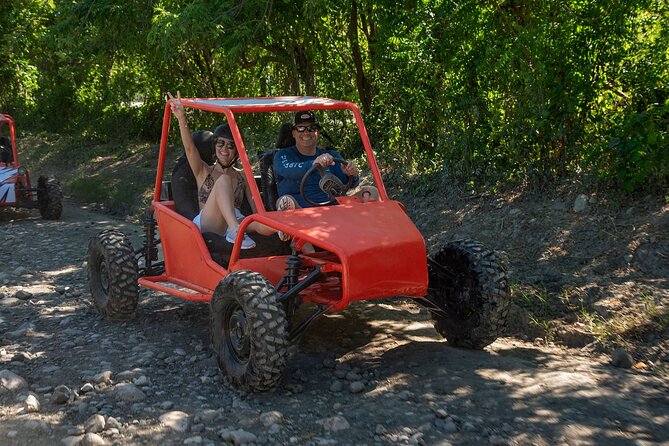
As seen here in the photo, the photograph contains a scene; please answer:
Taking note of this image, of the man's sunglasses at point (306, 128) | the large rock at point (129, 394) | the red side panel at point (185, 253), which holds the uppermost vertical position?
the man's sunglasses at point (306, 128)

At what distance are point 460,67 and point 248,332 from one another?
5.06 metres

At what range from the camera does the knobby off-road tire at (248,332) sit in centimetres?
501

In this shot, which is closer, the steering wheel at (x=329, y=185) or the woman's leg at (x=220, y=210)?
the steering wheel at (x=329, y=185)

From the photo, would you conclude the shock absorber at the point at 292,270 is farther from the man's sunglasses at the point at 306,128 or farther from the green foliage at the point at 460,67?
the green foliage at the point at 460,67

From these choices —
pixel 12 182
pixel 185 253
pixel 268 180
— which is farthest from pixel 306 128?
pixel 12 182

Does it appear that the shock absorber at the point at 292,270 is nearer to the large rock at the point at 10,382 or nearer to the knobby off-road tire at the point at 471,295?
the knobby off-road tire at the point at 471,295

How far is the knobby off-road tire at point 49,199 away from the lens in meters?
12.7

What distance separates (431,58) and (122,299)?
190 inches

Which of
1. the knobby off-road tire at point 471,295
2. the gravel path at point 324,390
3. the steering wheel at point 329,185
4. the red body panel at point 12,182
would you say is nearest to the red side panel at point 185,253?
the gravel path at point 324,390

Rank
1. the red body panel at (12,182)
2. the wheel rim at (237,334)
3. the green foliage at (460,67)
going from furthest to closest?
the red body panel at (12,182) → the green foliage at (460,67) → the wheel rim at (237,334)

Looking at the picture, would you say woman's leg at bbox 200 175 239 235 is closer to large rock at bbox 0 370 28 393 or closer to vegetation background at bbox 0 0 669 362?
large rock at bbox 0 370 28 393

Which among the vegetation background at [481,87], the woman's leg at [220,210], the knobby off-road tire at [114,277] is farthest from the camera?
the vegetation background at [481,87]

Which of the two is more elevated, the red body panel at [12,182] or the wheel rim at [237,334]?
the red body panel at [12,182]

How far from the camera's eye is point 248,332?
5109 millimetres
